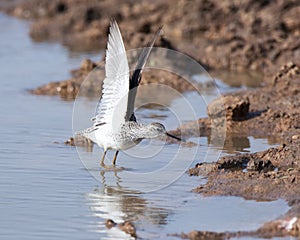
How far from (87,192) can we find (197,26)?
9928 mm

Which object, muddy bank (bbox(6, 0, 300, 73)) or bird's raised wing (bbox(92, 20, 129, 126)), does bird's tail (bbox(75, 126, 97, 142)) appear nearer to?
bird's raised wing (bbox(92, 20, 129, 126))

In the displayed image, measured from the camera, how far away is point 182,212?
21.4 feet

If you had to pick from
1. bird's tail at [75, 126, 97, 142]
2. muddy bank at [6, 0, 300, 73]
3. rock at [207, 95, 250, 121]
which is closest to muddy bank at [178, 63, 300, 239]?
rock at [207, 95, 250, 121]

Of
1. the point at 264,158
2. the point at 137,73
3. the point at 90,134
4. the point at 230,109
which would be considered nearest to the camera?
the point at 137,73

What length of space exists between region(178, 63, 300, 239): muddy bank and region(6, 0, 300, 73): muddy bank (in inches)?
83.9

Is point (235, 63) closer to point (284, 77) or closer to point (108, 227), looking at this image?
point (284, 77)

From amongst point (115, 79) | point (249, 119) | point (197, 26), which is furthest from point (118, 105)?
point (197, 26)

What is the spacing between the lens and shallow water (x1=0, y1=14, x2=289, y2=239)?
6.10 metres

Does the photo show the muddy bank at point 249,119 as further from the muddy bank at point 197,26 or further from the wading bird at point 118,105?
the muddy bank at point 197,26

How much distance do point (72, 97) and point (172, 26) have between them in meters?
5.89

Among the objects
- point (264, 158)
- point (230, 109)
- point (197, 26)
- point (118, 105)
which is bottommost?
point (264, 158)

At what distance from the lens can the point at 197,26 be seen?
16609 millimetres

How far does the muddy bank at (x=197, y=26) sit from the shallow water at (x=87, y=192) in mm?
3436

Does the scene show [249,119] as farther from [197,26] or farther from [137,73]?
[197,26]
